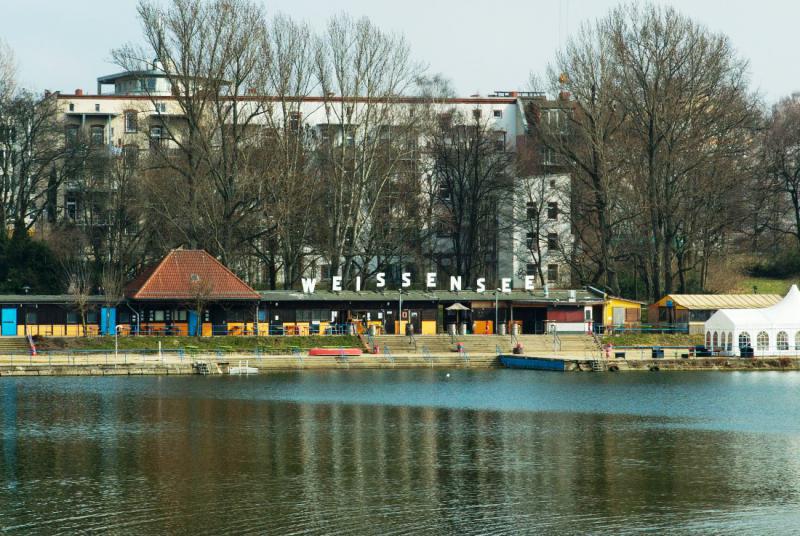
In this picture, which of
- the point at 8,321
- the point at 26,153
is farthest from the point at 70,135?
the point at 8,321

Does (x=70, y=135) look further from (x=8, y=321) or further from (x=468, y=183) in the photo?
(x=468, y=183)

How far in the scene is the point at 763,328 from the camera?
88.2 m

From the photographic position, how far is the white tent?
8781cm

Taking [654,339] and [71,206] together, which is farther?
[71,206]

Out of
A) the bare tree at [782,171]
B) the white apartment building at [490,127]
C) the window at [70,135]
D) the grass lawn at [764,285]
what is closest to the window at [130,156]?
the white apartment building at [490,127]

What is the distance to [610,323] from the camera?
97938 millimetres

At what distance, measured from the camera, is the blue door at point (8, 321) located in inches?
3469

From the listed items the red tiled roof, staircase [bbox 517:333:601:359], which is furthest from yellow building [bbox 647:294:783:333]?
the red tiled roof

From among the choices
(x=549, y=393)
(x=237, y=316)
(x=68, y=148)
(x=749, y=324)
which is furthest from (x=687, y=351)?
(x=68, y=148)

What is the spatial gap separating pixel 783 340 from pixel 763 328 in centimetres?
182

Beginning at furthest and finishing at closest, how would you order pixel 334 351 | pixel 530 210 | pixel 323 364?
pixel 530 210 → pixel 334 351 → pixel 323 364

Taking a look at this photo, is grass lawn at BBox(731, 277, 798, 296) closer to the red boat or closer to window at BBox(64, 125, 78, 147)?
the red boat

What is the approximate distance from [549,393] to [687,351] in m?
23.6

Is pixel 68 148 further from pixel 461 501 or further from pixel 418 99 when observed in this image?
pixel 461 501
